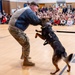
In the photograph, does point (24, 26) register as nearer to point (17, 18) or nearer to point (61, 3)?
point (17, 18)

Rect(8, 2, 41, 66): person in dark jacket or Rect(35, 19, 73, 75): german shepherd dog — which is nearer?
Rect(35, 19, 73, 75): german shepherd dog

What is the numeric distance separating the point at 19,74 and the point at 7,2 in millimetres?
17820

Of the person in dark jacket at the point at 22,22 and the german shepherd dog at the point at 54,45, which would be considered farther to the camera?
the person in dark jacket at the point at 22,22

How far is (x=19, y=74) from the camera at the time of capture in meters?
4.32

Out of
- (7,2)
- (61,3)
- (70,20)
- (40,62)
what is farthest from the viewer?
(61,3)

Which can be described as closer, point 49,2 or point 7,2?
point 7,2

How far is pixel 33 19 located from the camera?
448 centimetres

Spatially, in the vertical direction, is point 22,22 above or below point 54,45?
above

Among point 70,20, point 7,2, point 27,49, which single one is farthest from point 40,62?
point 7,2

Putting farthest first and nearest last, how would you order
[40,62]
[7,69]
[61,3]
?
1. [61,3]
2. [40,62]
3. [7,69]

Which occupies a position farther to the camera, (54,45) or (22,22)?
(22,22)

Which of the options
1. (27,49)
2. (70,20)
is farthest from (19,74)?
(70,20)

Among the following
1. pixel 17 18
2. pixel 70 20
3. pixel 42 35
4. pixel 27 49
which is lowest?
pixel 70 20

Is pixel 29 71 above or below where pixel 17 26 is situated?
below
